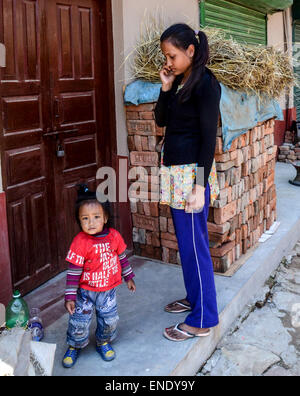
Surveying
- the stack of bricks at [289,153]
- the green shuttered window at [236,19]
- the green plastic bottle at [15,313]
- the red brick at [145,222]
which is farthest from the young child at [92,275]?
the stack of bricks at [289,153]

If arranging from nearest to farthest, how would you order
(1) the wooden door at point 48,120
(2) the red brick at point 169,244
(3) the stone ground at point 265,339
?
1. (3) the stone ground at point 265,339
2. (1) the wooden door at point 48,120
3. (2) the red brick at point 169,244

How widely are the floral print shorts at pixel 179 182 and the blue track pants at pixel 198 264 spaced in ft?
0.21

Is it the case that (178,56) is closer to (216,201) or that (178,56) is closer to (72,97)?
(72,97)

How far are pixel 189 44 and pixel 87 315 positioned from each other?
1.65 meters

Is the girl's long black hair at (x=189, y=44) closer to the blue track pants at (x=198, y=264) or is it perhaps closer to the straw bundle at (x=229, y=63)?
the blue track pants at (x=198, y=264)

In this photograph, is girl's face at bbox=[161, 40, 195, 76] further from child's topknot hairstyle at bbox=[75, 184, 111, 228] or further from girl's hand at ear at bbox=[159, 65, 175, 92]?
child's topknot hairstyle at bbox=[75, 184, 111, 228]

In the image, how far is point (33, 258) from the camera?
3635 millimetres

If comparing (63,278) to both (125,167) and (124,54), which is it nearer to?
(125,167)

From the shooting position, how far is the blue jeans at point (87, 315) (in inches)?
109

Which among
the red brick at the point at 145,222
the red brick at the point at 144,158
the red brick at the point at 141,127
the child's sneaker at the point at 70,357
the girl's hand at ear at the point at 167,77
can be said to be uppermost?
the girl's hand at ear at the point at 167,77

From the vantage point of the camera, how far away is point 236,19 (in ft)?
23.6

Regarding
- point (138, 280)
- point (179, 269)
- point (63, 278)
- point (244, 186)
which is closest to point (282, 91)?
point (244, 186)

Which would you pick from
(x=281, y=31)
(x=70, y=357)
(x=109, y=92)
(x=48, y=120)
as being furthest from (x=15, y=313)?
(x=281, y=31)

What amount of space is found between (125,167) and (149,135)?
14.9 inches
